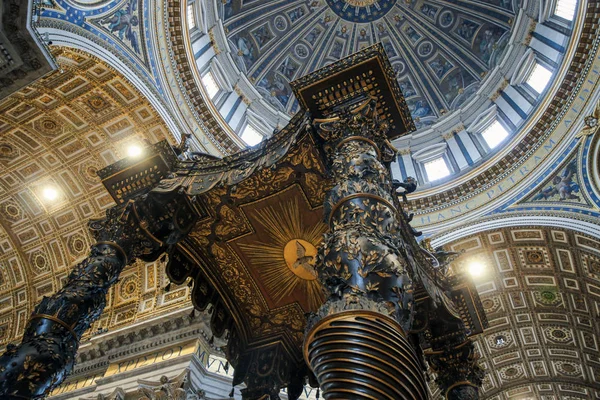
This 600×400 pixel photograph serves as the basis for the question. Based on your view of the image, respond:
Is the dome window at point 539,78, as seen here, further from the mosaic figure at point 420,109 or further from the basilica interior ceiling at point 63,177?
the basilica interior ceiling at point 63,177

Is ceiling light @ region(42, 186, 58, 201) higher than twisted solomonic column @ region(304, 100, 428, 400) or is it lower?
higher

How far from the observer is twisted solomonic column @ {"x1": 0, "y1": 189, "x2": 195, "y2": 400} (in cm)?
390

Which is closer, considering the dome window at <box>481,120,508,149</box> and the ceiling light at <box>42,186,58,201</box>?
the ceiling light at <box>42,186,58,201</box>

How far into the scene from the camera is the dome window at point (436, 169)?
15721 mm

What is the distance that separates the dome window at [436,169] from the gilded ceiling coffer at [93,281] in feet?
37.6

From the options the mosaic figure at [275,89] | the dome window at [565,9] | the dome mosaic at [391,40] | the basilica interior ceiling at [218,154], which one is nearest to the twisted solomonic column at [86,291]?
the basilica interior ceiling at [218,154]

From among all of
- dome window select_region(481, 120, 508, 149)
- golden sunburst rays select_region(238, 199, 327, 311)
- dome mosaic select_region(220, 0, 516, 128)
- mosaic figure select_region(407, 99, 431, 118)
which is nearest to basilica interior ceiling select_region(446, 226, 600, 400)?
dome window select_region(481, 120, 508, 149)

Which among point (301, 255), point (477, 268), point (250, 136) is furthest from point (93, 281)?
point (250, 136)

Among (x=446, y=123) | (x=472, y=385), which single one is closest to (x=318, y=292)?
(x=472, y=385)

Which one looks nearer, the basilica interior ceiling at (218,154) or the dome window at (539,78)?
the basilica interior ceiling at (218,154)

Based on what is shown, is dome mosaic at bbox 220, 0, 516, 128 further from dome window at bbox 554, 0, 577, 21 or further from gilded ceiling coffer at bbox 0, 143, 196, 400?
gilded ceiling coffer at bbox 0, 143, 196, 400

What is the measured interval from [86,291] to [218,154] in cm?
833

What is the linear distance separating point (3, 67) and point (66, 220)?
5.78 meters

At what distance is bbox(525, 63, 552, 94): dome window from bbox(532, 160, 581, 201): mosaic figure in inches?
123
